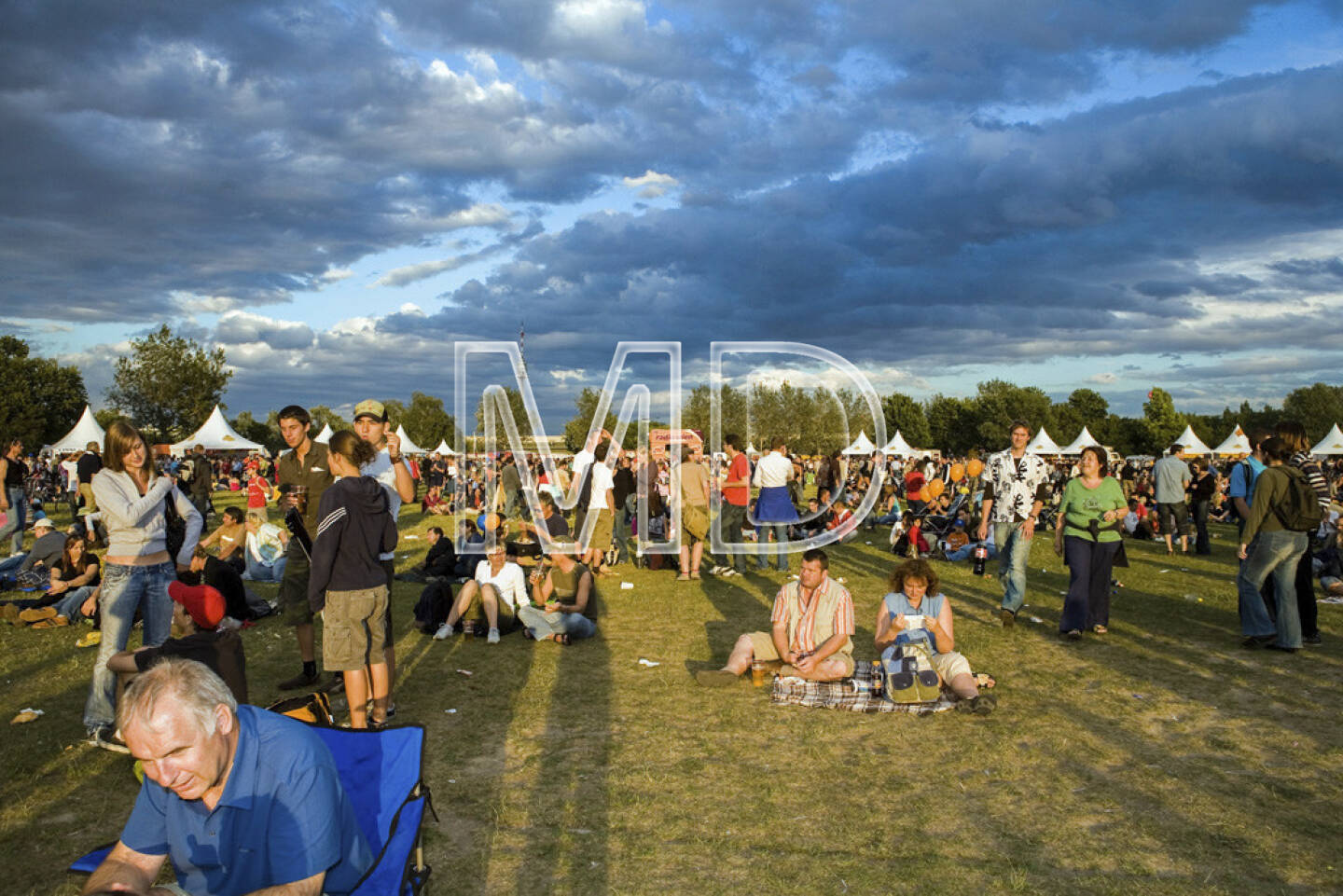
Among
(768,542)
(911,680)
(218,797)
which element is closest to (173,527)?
(218,797)

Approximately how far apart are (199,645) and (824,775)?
369 cm

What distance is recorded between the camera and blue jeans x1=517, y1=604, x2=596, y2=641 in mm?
8680

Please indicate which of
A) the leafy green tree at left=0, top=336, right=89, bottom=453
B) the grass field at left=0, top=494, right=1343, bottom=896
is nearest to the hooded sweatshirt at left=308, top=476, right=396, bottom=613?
the grass field at left=0, top=494, right=1343, bottom=896

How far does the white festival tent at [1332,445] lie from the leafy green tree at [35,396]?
234ft

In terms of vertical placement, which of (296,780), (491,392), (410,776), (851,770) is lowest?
(851,770)

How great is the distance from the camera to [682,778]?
5.07 metres

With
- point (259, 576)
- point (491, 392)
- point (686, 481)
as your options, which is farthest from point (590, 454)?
point (259, 576)

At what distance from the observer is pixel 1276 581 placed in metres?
7.81

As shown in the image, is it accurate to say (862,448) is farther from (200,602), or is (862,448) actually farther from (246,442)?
(200,602)

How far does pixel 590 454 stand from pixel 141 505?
9969mm

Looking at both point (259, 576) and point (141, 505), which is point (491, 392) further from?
point (141, 505)

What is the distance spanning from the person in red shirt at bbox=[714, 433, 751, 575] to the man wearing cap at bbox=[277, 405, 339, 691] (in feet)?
23.1

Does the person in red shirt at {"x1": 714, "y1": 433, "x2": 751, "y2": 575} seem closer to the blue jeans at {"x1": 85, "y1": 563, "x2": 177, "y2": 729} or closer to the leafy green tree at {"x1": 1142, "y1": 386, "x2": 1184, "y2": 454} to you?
the blue jeans at {"x1": 85, "y1": 563, "x2": 177, "y2": 729}

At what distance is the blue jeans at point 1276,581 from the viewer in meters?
7.62
